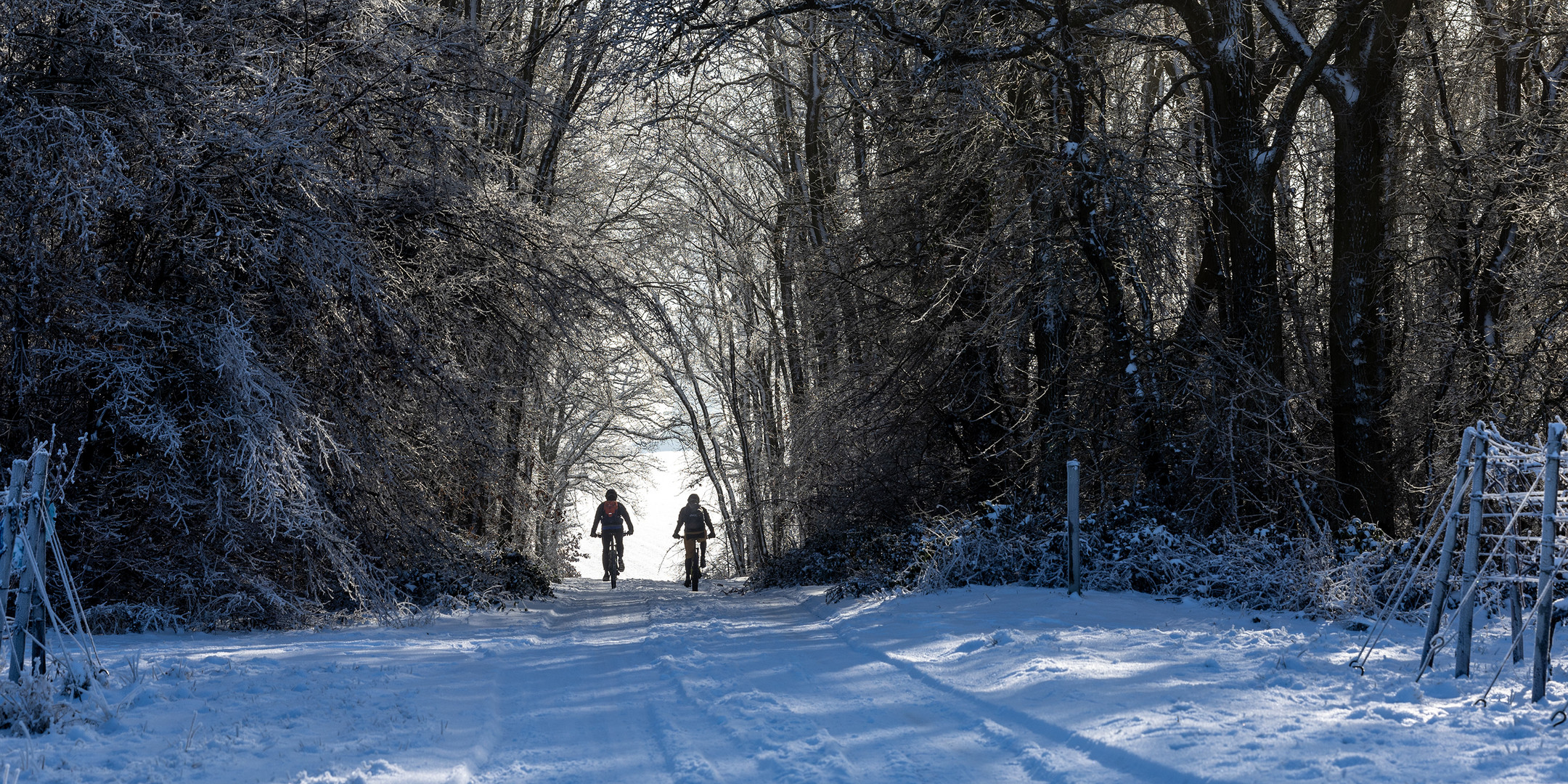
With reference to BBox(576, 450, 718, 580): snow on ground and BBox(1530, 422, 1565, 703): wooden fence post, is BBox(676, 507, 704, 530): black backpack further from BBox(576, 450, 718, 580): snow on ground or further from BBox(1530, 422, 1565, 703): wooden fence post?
BBox(1530, 422, 1565, 703): wooden fence post

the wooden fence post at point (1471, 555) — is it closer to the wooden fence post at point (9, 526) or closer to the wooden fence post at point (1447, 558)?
the wooden fence post at point (1447, 558)

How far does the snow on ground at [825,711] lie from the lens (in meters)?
4.65

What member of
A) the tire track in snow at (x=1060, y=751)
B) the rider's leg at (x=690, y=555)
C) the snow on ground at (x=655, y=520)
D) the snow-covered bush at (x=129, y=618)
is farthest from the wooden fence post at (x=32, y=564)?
the snow on ground at (x=655, y=520)

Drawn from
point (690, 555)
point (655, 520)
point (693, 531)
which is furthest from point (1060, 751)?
point (655, 520)

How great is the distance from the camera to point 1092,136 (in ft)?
39.4

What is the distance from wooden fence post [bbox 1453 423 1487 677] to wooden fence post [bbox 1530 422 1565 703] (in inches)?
14.4

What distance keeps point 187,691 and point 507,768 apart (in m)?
2.37

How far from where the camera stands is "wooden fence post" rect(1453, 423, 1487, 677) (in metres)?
5.74

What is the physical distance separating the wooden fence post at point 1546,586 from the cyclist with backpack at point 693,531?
48.0ft

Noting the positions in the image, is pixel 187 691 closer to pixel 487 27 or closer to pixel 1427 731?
pixel 1427 731

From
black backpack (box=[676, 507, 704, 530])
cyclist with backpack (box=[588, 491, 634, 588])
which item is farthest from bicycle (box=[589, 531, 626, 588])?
black backpack (box=[676, 507, 704, 530])

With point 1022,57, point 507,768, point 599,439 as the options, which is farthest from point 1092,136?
point 599,439

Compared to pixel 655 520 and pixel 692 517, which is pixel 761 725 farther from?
pixel 655 520

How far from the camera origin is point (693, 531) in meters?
19.1
